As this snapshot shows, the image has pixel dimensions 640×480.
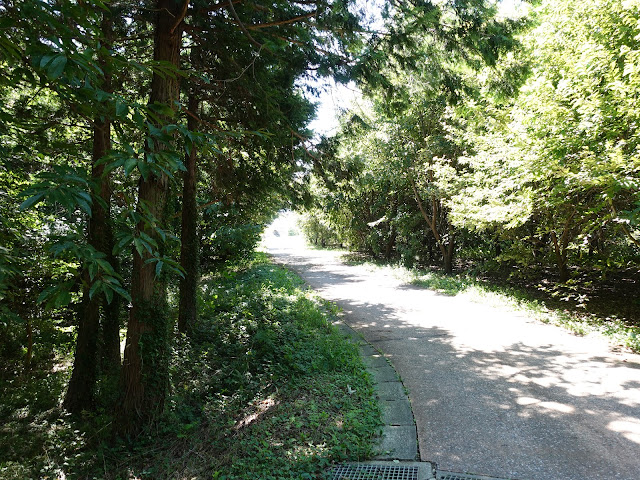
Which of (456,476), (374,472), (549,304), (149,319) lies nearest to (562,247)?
(549,304)

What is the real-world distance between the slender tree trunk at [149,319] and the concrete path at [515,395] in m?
3.03

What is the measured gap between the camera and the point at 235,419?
4289 mm

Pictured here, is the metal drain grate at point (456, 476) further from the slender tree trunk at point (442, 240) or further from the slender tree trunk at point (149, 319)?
the slender tree trunk at point (442, 240)

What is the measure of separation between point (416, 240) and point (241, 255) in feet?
27.4

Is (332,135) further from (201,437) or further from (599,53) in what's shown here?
(201,437)

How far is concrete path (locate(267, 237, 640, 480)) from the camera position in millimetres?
3174

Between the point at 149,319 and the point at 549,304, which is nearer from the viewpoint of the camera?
the point at 149,319

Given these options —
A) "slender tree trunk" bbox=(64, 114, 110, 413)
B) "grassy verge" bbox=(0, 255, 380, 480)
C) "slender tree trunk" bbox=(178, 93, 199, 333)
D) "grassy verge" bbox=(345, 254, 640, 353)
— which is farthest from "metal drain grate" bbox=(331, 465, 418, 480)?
"grassy verge" bbox=(345, 254, 640, 353)

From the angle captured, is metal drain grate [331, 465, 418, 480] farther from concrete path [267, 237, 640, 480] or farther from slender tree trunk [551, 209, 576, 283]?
slender tree trunk [551, 209, 576, 283]

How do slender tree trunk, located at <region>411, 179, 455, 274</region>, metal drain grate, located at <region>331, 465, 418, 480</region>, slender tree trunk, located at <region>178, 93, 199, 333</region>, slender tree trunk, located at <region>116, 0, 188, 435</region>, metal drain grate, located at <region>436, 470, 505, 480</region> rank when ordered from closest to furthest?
metal drain grate, located at <region>436, 470, 505, 480</region>, metal drain grate, located at <region>331, 465, 418, 480</region>, slender tree trunk, located at <region>116, 0, 188, 435</region>, slender tree trunk, located at <region>178, 93, 199, 333</region>, slender tree trunk, located at <region>411, 179, 455, 274</region>

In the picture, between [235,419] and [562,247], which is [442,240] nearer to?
[562,247]

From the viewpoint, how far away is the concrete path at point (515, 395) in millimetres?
3174

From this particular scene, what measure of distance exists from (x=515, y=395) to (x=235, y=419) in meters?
3.36

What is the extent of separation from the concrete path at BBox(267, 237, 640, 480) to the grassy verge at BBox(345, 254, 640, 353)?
1.54ft
